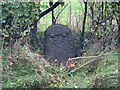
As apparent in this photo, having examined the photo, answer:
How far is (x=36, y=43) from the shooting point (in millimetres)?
4820

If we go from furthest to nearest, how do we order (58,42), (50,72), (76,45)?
1. (76,45)
2. (58,42)
3. (50,72)

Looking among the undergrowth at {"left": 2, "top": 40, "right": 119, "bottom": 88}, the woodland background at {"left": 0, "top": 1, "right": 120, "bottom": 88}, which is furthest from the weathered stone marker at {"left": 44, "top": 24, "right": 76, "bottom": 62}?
the undergrowth at {"left": 2, "top": 40, "right": 119, "bottom": 88}

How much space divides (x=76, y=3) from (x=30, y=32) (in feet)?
5.30

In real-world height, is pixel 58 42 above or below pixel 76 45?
above

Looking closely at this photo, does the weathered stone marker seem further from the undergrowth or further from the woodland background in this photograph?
the undergrowth

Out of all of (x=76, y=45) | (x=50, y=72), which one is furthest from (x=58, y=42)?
(x=50, y=72)

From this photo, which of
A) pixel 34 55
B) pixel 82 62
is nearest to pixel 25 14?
pixel 34 55

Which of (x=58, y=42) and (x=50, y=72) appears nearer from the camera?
(x=50, y=72)

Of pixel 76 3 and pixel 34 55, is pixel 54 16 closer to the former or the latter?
pixel 76 3

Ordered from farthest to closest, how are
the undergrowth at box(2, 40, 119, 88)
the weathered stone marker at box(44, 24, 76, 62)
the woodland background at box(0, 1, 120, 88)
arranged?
the weathered stone marker at box(44, 24, 76, 62)
the woodland background at box(0, 1, 120, 88)
the undergrowth at box(2, 40, 119, 88)

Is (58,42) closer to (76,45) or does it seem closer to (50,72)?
(76,45)

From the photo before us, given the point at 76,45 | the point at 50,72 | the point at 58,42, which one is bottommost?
the point at 50,72

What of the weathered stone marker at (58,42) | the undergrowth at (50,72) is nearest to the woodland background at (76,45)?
the undergrowth at (50,72)

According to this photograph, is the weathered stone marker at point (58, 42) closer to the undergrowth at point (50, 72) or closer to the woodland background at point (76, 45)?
the woodland background at point (76, 45)
